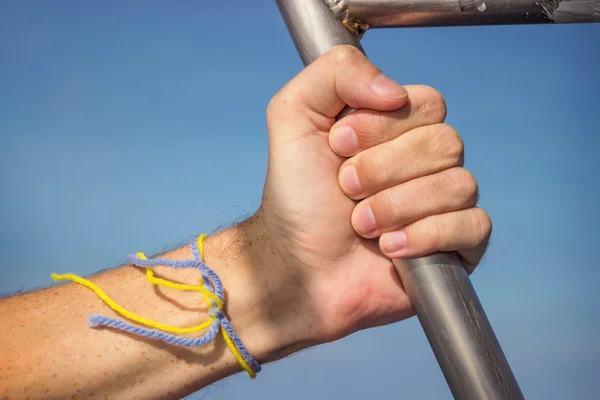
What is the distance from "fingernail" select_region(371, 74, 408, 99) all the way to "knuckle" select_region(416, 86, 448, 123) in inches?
2.8

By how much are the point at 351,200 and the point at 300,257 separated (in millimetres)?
A: 208

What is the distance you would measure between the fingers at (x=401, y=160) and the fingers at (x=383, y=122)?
14 mm

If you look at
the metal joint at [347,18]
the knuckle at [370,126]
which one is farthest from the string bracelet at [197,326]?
the metal joint at [347,18]

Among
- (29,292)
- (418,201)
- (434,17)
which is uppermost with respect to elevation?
(434,17)

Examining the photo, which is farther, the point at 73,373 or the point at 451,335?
the point at 73,373

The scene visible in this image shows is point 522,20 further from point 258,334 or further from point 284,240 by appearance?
point 258,334

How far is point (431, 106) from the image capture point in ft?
3.69

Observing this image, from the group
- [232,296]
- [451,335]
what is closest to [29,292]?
[232,296]

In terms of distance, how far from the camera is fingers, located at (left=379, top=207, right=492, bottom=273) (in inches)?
39.1

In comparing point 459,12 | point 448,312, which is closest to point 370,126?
point 459,12

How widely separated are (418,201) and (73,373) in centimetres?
92

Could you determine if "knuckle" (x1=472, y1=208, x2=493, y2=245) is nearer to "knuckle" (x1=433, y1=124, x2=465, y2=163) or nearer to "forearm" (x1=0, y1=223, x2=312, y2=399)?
"knuckle" (x1=433, y1=124, x2=465, y2=163)

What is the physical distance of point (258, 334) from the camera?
1381 mm

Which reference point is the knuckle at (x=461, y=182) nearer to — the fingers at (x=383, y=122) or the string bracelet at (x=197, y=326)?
the fingers at (x=383, y=122)
